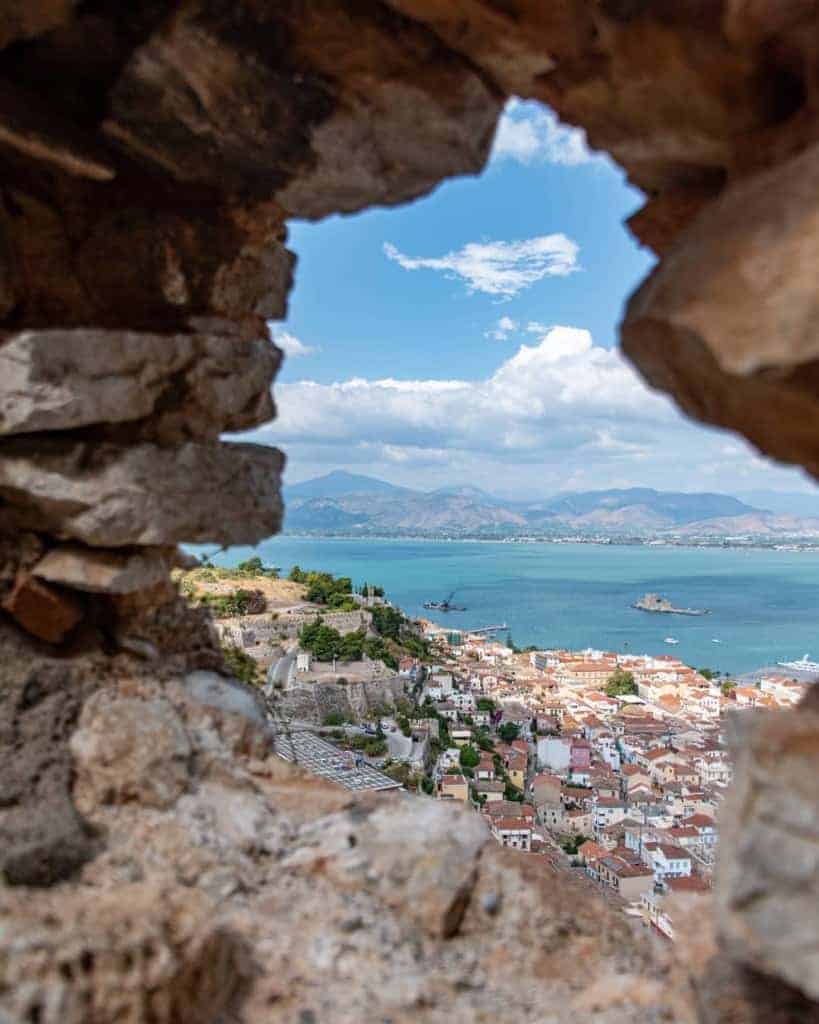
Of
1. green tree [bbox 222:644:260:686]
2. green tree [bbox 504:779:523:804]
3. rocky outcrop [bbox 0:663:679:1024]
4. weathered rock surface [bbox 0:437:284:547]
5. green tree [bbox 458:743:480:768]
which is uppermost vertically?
weathered rock surface [bbox 0:437:284:547]

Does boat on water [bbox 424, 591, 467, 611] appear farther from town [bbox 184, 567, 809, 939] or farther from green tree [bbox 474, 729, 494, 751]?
green tree [bbox 474, 729, 494, 751]

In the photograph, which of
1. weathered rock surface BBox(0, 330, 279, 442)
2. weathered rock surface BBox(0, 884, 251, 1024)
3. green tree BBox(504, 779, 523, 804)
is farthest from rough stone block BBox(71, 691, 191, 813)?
green tree BBox(504, 779, 523, 804)

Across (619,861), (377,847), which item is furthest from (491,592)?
(377,847)

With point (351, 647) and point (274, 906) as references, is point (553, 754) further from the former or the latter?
point (274, 906)

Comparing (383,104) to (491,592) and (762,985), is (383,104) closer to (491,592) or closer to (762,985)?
(762,985)

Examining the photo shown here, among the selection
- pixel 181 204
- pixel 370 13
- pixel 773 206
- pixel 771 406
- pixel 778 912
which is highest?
pixel 370 13

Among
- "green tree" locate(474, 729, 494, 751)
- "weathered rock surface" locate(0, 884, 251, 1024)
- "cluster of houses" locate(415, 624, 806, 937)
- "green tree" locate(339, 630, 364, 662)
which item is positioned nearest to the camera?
"weathered rock surface" locate(0, 884, 251, 1024)

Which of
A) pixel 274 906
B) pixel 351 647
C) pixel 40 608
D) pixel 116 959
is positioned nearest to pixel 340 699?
pixel 351 647
